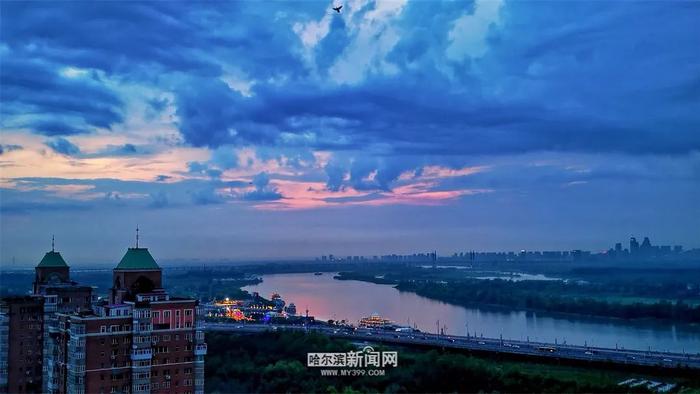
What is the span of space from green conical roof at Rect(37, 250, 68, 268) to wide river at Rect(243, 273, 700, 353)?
521 inches

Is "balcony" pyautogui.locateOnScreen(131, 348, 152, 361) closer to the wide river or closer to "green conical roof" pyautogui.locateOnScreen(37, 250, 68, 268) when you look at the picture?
"green conical roof" pyautogui.locateOnScreen(37, 250, 68, 268)

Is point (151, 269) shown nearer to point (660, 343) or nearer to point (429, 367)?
point (429, 367)

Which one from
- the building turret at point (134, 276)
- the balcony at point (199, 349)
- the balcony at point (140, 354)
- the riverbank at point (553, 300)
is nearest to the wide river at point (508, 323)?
the riverbank at point (553, 300)

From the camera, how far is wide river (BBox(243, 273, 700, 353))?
17.7m

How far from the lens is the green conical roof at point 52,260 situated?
8.52m

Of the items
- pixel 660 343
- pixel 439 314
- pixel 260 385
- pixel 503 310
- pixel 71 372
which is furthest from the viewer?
pixel 503 310

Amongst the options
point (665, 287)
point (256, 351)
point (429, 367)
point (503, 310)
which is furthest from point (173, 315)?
point (665, 287)

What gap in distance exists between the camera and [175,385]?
666cm

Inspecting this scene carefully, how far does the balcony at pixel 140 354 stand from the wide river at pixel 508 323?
13373mm

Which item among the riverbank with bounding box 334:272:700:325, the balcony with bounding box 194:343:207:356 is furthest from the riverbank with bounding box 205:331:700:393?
the riverbank with bounding box 334:272:700:325

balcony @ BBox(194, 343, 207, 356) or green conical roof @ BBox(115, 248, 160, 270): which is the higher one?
green conical roof @ BBox(115, 248, 160, 270)

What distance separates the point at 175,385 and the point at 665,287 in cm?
3125

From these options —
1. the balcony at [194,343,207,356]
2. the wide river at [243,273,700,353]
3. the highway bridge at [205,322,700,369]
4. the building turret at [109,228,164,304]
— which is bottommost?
the wide river at [243,273,700,353]

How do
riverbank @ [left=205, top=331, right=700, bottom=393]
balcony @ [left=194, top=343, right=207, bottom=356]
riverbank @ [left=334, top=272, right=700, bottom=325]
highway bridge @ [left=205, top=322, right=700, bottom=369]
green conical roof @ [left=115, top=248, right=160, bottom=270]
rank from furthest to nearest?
riverbank @ [left=334, top=272, right=700, bottom=325], highway bridge @ [left=205, top=322, right=700, bottom=369], riverbank @ [left=205, top=331, right=700, bottom=393], green conical roof @ [left=115, top=248, right=160, bottom=270], balcony @ [left=194, top=343, right=207, bottom=356]
